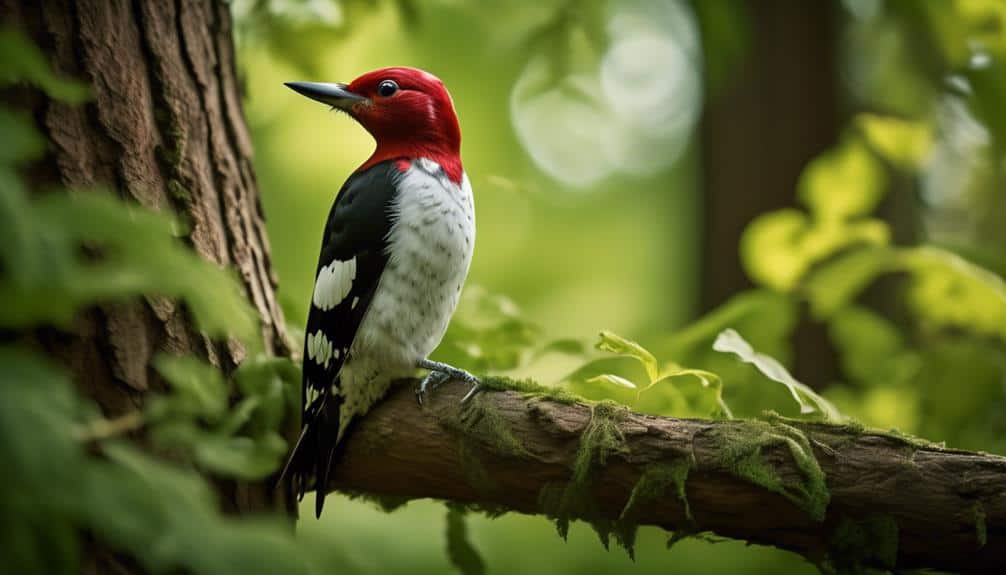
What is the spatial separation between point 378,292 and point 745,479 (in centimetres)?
125

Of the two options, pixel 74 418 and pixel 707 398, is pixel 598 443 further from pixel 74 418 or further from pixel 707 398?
pixel 74 418

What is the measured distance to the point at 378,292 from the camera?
2.69m

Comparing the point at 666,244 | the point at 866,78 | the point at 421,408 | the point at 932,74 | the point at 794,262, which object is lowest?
the point at 421,408

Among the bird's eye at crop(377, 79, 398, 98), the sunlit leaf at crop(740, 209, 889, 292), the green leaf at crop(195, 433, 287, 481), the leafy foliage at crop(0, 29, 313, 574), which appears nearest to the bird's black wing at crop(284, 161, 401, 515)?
the bird's eye at crop(377, 79, 398, 98)

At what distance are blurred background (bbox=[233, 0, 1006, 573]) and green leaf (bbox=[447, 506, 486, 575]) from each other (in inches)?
18.2

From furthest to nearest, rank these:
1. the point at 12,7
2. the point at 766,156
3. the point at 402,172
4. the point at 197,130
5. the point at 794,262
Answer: the point at 766,156 → the point at 794,262 → the point at 402,172 → the point at 197,130 → the point at 12,7

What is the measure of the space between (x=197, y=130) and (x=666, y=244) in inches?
279

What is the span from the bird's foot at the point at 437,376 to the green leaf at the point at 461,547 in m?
0.43

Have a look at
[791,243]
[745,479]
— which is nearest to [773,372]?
[745,479]

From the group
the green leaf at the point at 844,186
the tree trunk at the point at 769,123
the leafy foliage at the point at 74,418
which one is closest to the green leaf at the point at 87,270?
the leafy foliage at the point at 74,418

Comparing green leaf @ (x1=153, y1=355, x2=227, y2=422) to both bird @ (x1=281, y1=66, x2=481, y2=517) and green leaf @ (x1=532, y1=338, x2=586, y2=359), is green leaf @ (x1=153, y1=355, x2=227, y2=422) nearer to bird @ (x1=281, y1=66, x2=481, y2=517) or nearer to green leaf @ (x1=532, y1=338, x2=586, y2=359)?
bird @ (x1=281, y1=66, x2=481, y2=517)

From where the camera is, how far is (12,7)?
78.0 inches

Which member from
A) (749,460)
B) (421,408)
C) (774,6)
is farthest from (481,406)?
(774,6)

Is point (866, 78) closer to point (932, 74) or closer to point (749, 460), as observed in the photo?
point (932, 74)
